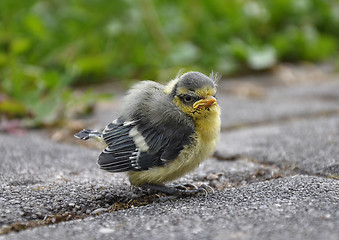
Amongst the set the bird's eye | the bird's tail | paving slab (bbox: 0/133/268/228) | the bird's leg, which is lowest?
the bird's leg

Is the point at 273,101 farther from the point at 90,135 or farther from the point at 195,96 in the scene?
the point at 90,135

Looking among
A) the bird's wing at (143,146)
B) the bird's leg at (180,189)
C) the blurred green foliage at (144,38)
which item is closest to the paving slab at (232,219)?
the bird's leg at (180,189)

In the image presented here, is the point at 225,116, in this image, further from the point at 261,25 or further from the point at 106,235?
the point at 261,25

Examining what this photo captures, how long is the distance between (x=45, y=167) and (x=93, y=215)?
769 millimetres

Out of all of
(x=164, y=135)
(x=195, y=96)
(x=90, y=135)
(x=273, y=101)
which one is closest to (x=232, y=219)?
(x=164, y=135)

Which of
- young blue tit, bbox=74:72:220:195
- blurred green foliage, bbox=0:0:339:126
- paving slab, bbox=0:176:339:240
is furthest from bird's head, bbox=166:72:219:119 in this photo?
blurred green foliage, bbox=0:0:339:126

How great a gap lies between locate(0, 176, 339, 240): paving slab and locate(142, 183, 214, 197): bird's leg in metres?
0.16

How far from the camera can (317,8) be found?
6.89 metres

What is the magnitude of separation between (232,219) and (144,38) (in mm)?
4383

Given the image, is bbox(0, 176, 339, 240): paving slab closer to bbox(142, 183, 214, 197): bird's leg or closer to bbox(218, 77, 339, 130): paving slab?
bbox(142, 183, 214, 197): bird's leg

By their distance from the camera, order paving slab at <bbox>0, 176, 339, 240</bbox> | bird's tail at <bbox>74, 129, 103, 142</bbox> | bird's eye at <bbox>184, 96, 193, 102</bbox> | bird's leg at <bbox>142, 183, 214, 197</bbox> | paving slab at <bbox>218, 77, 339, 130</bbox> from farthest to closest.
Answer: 1. paving slab at <bbox>218, 77, 339, 130</bbox>
2. bird's tail at <bbox>74, 129, 103, 142</bbox>
3. bird's eye at <bbox>184, 96, 193, 102</bbox>
4. bird's leg at <bbox>142, 183, 214, 197</bbox>
5. paving slab at <bbox>0, 176, 339, 240</bbox>

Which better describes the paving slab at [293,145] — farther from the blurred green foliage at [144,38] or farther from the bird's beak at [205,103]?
the blurred green foliage at [144,38]

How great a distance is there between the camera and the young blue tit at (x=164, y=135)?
2.25 metres

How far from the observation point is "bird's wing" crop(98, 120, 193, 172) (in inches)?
88.6
